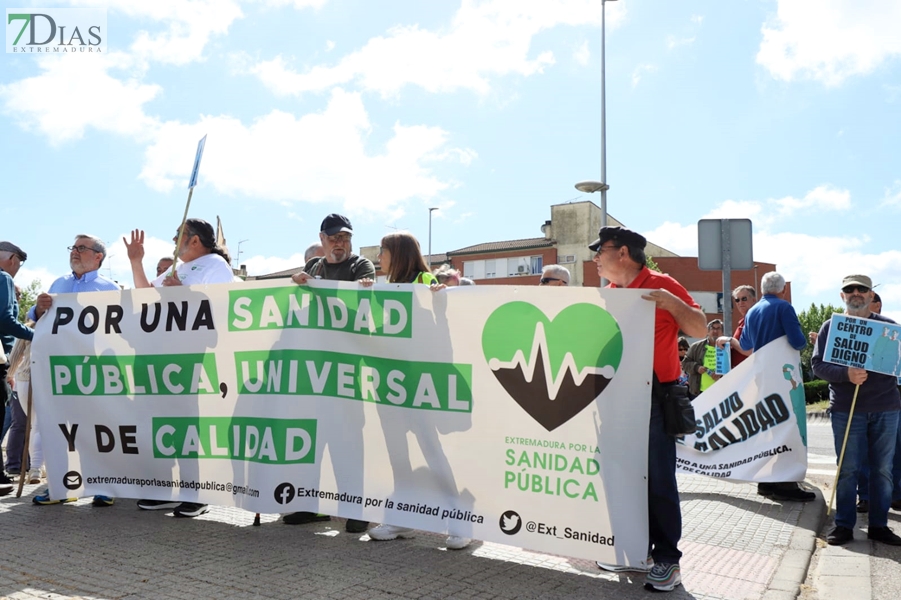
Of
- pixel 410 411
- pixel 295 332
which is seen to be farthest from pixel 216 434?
pixel 410 411

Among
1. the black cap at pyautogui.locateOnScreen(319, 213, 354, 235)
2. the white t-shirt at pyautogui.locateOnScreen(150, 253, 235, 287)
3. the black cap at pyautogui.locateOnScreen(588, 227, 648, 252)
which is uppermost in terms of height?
the black cap at pyautogui.locateOnScreen(319, 213, 354, 235)

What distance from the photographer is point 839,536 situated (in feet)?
16.8

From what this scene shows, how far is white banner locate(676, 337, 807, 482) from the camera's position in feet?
21.5

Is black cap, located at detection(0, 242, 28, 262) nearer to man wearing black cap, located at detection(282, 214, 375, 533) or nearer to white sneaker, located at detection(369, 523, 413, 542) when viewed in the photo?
man wearing black cap, located at detection(282, 214, 375, 533)

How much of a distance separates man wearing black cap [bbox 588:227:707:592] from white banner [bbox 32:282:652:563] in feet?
0.29

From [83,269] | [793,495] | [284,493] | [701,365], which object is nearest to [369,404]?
[284,493]

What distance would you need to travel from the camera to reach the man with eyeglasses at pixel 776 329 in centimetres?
658

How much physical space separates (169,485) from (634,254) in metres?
3.64

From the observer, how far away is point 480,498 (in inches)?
173

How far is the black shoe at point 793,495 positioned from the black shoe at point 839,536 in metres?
1.37

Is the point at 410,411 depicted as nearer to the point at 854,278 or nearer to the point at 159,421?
the point at 159,421

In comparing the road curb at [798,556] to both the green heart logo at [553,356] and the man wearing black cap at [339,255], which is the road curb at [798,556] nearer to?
the green heart logo at [553,356]

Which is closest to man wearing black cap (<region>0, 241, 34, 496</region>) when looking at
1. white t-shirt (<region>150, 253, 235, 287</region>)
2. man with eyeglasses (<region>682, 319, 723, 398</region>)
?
white t-shirt (<region>150, 253, 235, 287</region>)

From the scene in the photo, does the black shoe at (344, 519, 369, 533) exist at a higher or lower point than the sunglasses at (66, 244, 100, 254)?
lower
